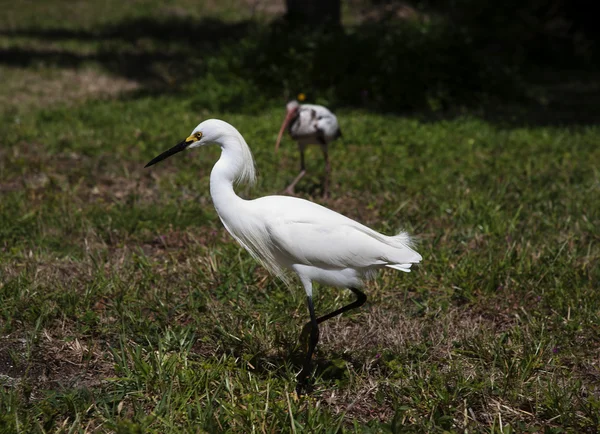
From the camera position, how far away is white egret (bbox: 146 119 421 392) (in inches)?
134

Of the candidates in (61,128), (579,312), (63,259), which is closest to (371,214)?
(579,312)

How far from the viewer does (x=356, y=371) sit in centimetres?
360

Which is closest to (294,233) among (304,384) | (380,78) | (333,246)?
(333,246)

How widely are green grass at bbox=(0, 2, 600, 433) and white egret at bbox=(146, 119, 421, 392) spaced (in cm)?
48

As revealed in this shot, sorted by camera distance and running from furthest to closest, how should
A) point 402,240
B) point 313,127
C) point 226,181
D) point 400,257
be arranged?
point 313,127, point 402,240, point 400,257, point 226,181

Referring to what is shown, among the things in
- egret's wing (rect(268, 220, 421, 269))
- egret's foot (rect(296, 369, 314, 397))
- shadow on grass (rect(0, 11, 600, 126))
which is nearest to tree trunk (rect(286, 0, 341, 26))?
shadow on grass (rect(0, 11, 600, 126))

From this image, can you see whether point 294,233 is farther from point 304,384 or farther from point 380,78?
point 380,78

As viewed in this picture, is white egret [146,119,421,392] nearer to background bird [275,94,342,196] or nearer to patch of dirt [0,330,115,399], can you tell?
patch of dirt [0,330,115,399]

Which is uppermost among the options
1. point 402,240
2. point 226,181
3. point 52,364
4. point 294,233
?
point 226,181

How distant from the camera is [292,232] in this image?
3.42m

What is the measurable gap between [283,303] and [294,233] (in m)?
0.95

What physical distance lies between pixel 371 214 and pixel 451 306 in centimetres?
168

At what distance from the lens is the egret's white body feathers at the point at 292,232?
11.2ft

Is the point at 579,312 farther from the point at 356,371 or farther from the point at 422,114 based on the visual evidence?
the point at 422,114
